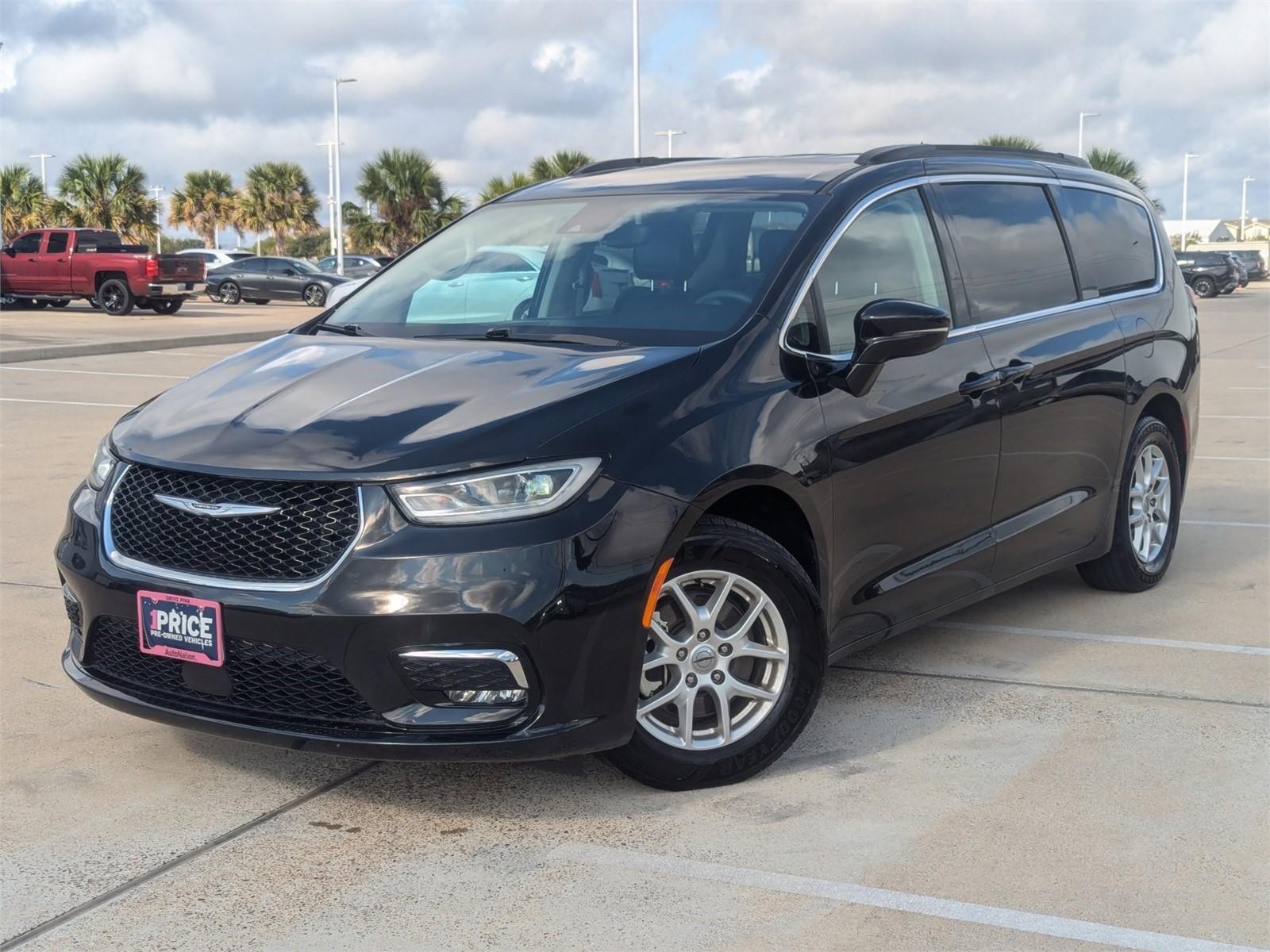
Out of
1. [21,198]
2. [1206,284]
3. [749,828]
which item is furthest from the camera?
[21,198]

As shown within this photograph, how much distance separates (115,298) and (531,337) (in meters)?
28.3

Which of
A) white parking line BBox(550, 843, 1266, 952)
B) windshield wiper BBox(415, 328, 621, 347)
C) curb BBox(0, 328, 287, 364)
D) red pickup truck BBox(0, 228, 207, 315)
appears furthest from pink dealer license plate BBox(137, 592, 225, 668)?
red pickup truck BBox(0, 228, 207, 315)

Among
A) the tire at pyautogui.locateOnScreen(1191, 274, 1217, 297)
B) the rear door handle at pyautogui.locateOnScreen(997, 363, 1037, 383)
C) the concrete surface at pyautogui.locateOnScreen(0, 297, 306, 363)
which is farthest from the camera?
the tire at pyautogui.locateOnScreen(1191, 274, 1217, 297)

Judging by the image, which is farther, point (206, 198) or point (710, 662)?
point (206, 198)

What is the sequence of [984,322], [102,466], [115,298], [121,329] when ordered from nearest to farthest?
[102,466], [984,322], [121,329], [115,298]

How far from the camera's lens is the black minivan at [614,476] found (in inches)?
139

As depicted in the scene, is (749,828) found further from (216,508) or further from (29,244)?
(29,244)

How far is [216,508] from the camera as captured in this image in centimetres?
366

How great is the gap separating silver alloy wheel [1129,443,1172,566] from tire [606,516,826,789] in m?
2.59

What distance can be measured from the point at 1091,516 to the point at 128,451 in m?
3.68

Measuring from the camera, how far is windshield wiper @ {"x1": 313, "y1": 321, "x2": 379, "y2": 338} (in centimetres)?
480

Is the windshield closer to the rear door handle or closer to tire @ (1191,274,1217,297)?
the rear door handle

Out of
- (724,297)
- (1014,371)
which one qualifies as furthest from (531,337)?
(1014,371)

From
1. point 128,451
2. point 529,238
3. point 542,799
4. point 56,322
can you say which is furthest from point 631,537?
point 56,322
